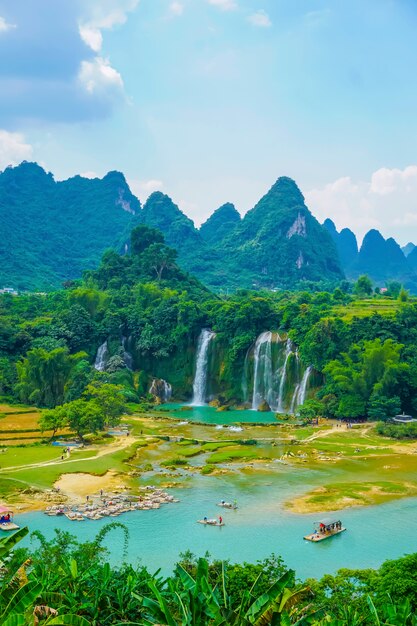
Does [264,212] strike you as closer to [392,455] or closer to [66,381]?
[66,381]

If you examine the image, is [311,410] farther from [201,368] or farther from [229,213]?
[229,213]

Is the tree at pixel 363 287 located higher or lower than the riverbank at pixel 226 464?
higher

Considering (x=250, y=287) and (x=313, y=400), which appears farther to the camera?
(x=250, y=287)

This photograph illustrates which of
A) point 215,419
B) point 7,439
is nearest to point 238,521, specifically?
point 7,439

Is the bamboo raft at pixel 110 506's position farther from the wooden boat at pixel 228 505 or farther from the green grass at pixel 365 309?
the green grass at pixel 365 309

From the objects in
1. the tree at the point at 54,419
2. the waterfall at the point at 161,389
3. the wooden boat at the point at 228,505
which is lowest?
the wooden boat at the point at 228,505

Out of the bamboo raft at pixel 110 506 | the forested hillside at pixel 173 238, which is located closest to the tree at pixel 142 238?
the forested hillside at pixel 173 238

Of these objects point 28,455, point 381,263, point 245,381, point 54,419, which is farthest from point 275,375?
point 381,263
